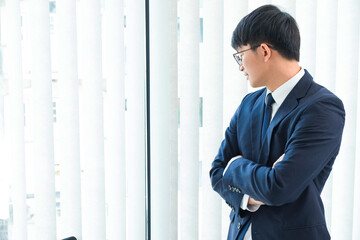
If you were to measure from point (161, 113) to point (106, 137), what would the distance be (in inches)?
10.8

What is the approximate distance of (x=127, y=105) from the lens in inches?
65.1

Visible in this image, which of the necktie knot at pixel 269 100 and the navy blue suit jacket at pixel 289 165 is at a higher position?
the necktie knot at pixel 269 100

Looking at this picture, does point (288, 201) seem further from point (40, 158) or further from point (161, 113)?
point (40, 158)

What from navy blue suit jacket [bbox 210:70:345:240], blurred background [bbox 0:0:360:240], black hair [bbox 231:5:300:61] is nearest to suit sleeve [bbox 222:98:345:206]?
navy blue suit jacket [bbox 210:70:345:240]

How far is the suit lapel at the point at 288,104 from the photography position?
1.21 m

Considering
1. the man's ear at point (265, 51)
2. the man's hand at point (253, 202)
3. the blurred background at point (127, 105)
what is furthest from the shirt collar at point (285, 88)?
the blurred background at point (127, 105)

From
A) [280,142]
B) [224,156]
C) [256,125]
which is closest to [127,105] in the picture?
[224,156]

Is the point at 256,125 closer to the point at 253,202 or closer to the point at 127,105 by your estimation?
the point at 253,202

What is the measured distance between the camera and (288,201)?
46.4 inches

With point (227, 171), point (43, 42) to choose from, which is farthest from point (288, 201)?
point (43, 42)

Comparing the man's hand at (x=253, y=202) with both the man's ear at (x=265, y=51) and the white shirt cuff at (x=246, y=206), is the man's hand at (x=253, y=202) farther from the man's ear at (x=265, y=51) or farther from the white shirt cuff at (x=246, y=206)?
the man's ear at (x=265, y=51)

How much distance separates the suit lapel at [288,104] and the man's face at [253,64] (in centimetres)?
10

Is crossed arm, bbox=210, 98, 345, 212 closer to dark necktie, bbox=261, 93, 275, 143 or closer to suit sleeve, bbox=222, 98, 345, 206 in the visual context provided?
suit sleeve, bbox=222, 98, 345, 206

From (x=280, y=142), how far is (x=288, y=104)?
0.41 ft
